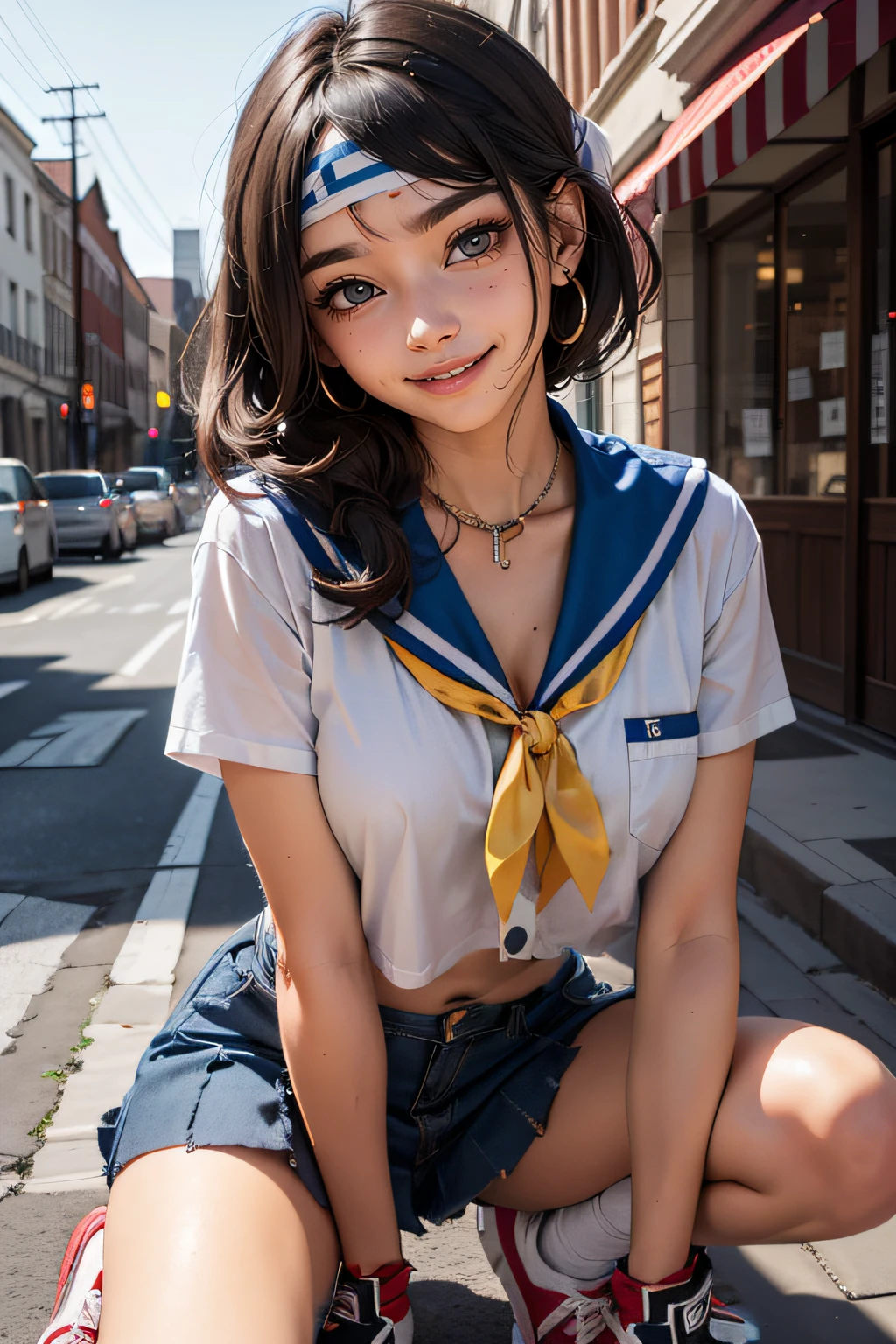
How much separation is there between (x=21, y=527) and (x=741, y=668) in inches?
572

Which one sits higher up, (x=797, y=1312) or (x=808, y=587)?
(x=808, y=587)

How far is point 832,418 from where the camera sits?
22.9ft

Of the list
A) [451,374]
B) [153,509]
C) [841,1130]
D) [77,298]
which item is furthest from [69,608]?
[77,298]

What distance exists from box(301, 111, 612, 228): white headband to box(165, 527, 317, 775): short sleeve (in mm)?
430

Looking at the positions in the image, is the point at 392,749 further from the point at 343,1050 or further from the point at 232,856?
the point at 232,856

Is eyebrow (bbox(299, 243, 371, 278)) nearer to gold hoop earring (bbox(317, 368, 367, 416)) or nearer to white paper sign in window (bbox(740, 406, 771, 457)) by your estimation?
gold hoop earring (bbox(317, 368, 367, 416))

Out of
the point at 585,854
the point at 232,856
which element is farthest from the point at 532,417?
the point at 232,856

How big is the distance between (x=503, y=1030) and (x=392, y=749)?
472mm

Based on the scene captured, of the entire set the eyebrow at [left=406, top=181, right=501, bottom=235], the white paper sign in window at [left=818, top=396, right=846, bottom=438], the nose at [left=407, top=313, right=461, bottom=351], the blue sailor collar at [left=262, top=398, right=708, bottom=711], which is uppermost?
the white paper sign in window at [left=818, top=396, right=846, bottom=438]

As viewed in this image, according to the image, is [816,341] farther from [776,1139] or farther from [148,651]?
[776,1139]

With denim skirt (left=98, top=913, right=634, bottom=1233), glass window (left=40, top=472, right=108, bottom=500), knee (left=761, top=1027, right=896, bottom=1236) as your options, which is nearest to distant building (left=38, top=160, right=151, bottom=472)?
glass window (left=40, top=472, right=108, bottom=500)

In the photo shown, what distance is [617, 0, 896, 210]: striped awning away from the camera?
15.1 ft

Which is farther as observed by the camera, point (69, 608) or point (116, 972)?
point (69, 608)

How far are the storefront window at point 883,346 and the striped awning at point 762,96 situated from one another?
26.9 inches
